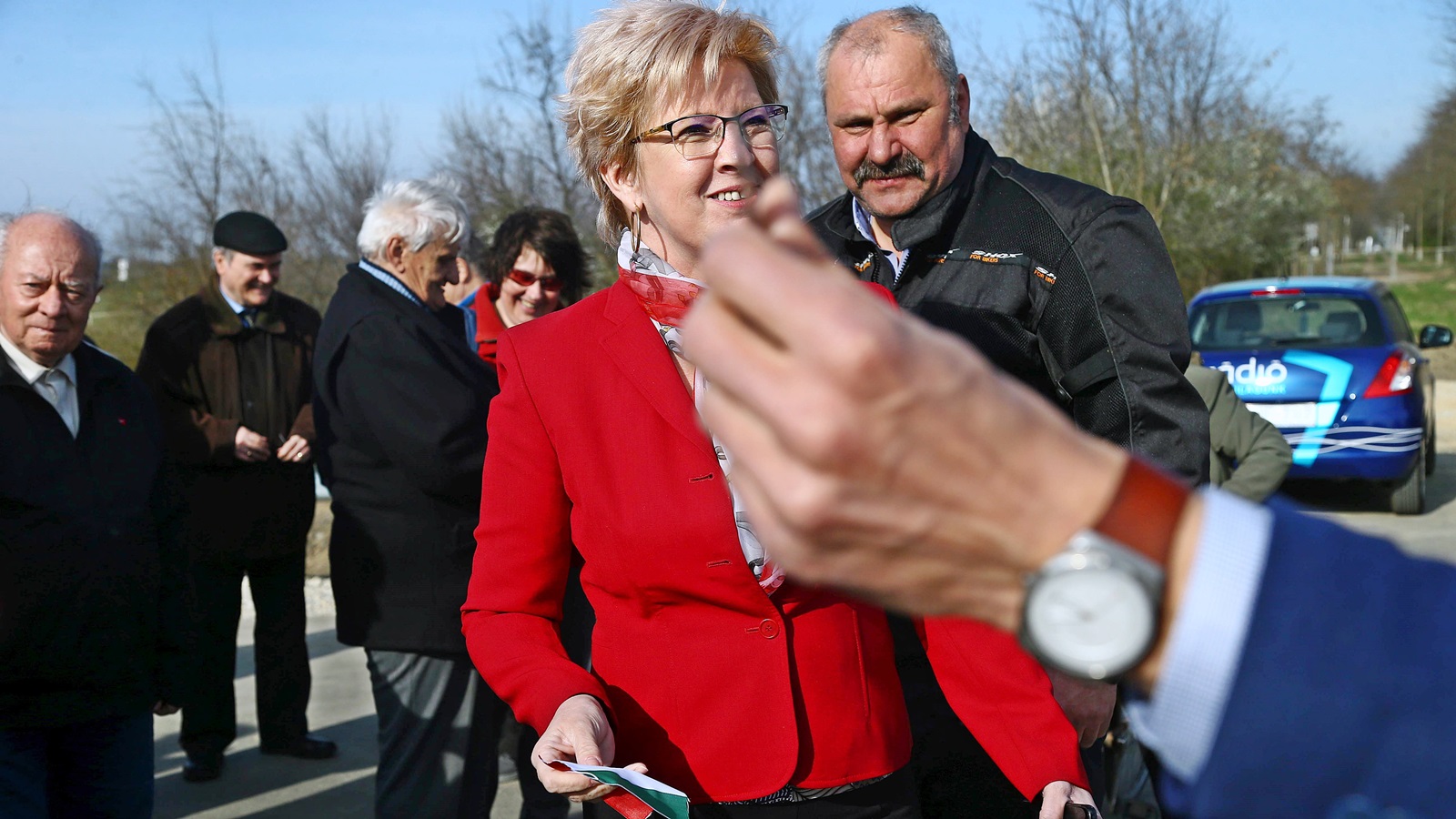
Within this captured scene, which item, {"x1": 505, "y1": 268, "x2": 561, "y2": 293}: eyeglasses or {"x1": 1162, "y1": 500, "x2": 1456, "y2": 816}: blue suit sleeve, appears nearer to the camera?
{"x1": 1162, "y1": 500, "x2": 1456, "y2": 816}: blue suit sleeve

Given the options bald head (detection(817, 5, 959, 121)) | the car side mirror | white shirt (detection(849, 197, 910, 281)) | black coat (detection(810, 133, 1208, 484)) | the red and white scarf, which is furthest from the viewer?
the car side mirror

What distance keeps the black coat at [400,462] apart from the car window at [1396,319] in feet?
27.4

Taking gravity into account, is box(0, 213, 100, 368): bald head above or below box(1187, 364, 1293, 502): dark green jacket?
above

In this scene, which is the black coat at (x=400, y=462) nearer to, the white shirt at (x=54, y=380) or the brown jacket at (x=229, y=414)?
the white shirt at (x=54, y=380)

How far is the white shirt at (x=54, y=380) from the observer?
3.36 m

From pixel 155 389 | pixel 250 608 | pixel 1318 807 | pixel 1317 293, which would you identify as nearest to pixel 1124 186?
pixel 1317 293

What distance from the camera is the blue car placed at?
9031 millimetres

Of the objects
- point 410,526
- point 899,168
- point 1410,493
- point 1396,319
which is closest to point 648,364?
point 899,168

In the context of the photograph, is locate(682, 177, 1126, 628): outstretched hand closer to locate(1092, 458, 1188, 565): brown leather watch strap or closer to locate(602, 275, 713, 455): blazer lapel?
locate(1092, 458, 1188, 565): brown leather watch strap

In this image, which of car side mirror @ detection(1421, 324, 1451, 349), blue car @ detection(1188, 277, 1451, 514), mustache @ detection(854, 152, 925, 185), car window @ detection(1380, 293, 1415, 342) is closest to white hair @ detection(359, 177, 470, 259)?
mustache @ detection(854, 152, 925, 185)

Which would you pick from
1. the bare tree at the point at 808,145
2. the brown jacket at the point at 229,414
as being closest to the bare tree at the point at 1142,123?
the bare tree at the point at 808,145

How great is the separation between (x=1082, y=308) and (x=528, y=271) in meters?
2.88

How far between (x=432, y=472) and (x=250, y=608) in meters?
5.09

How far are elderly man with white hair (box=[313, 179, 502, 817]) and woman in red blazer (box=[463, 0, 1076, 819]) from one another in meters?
1.72
